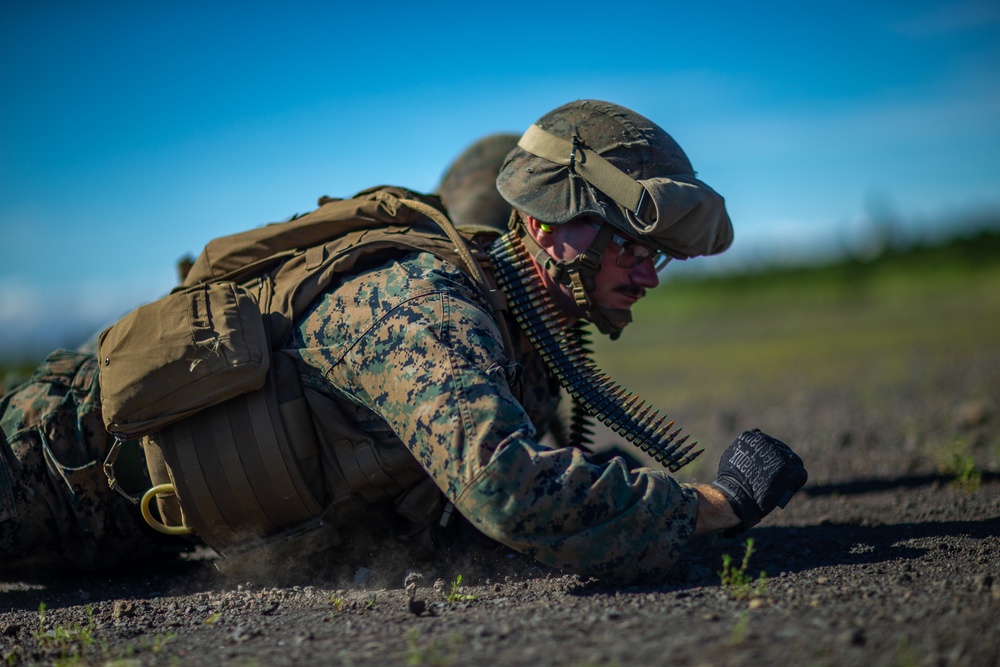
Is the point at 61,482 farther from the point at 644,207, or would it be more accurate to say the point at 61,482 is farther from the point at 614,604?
the point at 644,207

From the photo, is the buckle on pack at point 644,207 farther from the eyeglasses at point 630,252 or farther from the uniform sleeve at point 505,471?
the uniform sleeve at point 505,471

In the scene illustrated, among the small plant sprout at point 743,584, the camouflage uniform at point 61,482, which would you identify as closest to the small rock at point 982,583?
the small plant sprout at point 743,584

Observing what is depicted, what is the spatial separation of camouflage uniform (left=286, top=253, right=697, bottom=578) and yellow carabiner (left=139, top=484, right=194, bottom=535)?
97 cm

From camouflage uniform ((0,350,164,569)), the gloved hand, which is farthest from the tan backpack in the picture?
the gloved hand

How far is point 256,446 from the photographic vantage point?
13.1 ft

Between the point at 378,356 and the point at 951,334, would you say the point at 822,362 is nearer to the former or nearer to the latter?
the point at 951,334

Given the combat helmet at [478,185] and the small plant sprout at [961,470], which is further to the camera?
the combat helmet at [478,185]

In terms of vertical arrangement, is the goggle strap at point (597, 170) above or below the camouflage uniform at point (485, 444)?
above

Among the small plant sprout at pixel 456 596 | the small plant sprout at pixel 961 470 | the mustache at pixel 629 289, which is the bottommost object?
the small plant sprout at pixel 961 470

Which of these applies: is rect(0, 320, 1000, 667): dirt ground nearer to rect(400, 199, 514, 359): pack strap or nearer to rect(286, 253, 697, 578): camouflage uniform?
rect(286, 253, 697, 578): camouflage uniform

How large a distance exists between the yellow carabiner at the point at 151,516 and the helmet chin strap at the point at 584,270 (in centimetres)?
211

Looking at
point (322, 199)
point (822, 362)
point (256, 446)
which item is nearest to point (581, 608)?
point (256, 446)

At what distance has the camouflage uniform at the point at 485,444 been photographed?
337 centimetres

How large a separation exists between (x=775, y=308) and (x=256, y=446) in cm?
2785
